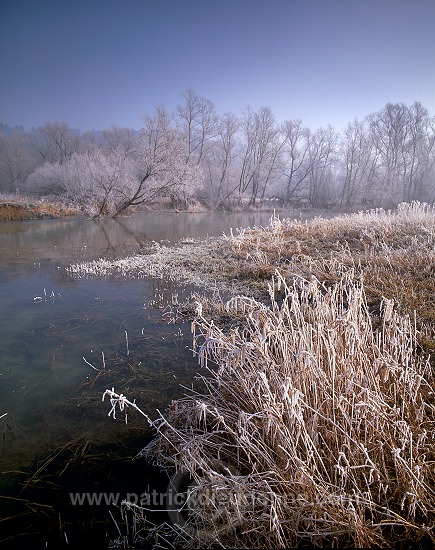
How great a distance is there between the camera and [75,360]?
4.30 meters

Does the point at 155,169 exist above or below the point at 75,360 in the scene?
above

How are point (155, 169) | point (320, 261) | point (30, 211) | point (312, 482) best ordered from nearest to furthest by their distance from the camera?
point (312, 482) → point (320, 261) → point (30, 211) → point (155, 169)

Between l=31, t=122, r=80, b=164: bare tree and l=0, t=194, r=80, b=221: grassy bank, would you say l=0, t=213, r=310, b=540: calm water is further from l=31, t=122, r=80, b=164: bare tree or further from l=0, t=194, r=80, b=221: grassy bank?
l=31, t=122, r=80, b=164: bare tree

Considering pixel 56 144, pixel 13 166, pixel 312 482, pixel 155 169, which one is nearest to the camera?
pixel 312 482

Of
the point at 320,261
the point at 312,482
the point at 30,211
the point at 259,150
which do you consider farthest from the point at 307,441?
the point at 259,150

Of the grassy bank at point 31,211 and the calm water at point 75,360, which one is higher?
the grassy bank at point 31,211

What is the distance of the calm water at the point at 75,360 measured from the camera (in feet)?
9.69

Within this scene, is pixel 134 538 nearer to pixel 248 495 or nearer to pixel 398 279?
pixel 248 495

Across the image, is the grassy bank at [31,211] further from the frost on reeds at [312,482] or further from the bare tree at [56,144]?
the bare tree at [56,144]

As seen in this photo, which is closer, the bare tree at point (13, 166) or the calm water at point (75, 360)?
the calm water at point (75, 360)

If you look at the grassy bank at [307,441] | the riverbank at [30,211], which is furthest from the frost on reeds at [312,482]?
the riverbank at [30,211]

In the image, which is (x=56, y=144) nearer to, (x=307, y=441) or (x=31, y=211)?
Answer: (x=31, y=211)

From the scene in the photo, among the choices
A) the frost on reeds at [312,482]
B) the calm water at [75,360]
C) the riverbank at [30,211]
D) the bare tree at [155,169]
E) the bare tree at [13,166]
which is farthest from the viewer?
the bare tree at [13,166]

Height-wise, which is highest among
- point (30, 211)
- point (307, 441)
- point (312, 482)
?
point (30, 211)
